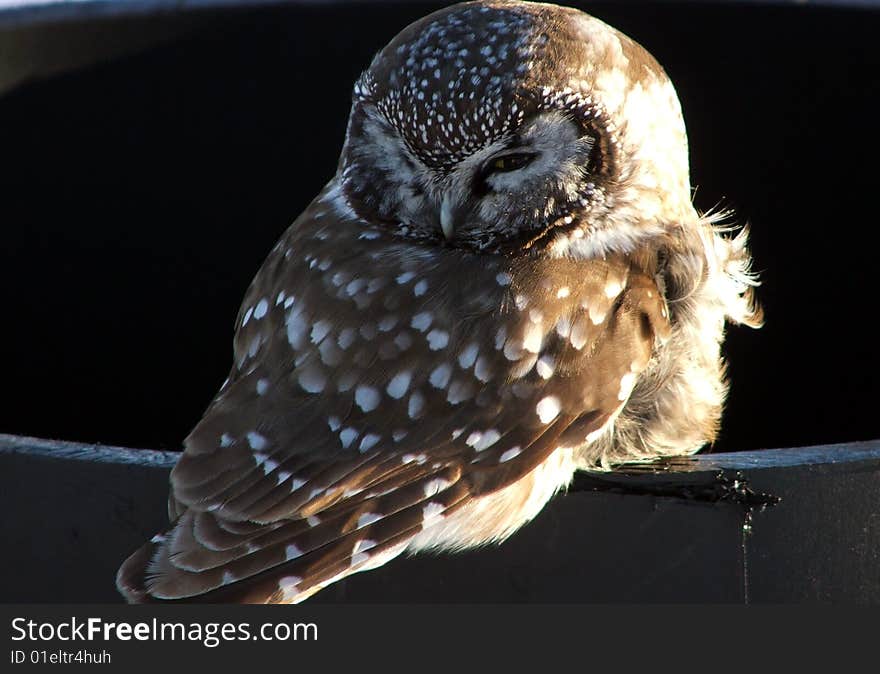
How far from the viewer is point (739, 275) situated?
6.91ft

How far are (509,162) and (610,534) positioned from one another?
0.56 meters

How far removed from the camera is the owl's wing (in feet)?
5.11

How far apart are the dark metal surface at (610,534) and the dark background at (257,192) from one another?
1.67 metres

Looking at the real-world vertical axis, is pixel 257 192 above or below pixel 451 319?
below

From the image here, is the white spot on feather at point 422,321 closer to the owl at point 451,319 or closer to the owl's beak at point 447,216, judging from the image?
the owl at point 451,319

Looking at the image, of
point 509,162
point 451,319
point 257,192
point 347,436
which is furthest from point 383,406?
point 257,192

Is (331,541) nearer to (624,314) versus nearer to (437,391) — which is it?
(437,391)

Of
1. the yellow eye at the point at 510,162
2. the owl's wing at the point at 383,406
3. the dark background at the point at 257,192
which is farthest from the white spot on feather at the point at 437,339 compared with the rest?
the dark background at the point at 257,192

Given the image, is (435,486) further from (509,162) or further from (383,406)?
(509,162)

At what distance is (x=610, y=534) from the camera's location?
1.59 m

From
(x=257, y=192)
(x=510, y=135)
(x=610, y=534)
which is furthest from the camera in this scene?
(x=257, y=192)

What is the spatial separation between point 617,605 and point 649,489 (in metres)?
0.18

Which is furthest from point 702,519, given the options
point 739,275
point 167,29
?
point 167,29

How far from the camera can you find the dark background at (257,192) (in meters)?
3.25
